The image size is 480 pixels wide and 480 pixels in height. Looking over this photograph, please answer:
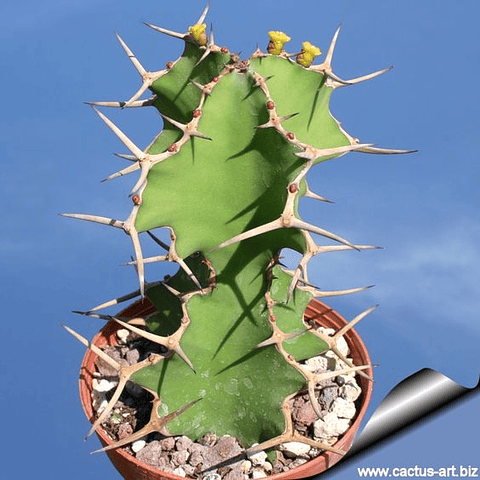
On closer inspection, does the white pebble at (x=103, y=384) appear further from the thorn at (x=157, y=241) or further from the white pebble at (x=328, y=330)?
the white pebble at (x=328, y=330)

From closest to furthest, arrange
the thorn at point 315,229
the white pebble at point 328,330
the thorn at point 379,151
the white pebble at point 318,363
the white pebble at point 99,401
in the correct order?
the thorn at point 315,229 → the thorn at point 379,151 → the white pebble at point 99,401 → the white pebble at point 318,363 → the white pebble at point 328,330

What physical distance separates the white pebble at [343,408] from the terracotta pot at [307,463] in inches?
0.9

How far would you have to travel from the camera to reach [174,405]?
8.27 ft

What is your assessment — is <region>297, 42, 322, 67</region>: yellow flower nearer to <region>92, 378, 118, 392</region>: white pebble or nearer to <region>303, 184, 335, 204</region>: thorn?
<region>303, 184, 335, 204</region>: thorn

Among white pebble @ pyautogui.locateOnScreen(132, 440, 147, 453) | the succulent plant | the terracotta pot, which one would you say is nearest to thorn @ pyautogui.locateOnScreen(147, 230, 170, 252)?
the succulent plant

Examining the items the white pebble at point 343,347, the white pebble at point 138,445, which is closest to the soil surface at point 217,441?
the white pebble at point 138,445

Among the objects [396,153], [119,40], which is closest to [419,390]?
[396,153]

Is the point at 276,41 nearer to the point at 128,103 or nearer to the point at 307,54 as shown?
the point at 307,54

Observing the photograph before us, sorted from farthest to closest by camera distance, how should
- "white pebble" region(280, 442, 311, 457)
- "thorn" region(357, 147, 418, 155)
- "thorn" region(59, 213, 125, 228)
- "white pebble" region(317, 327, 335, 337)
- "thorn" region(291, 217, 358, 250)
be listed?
1. "white pebble" region(317, 327, 335, 337)
2. "white pebble" region(280, 442, 311, 457)
3. "thorn" region(357, 147, 418, 155)
4. "thorn" region(59, 213, 125, 228)
5. "thorn" region(291, 217, 358, 250)

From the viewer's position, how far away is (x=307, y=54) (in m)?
2.24

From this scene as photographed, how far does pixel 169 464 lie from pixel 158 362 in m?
0.31

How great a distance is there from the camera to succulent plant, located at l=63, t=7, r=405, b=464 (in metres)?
2.15

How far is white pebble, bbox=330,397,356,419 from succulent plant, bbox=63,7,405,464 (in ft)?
0.52

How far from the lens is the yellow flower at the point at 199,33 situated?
2.25 meters
